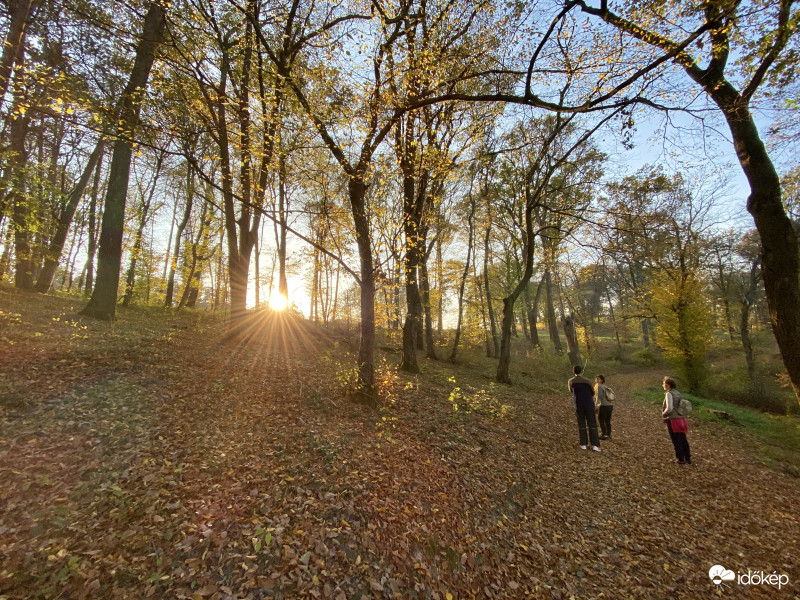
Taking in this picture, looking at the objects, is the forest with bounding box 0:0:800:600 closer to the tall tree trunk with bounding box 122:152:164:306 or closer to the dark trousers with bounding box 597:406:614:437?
the dark trousers with bounding box 597:406:614:437

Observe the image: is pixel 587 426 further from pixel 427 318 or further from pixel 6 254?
pixel 6 254

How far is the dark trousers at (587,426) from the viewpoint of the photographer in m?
7.85

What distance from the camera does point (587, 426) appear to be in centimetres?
801

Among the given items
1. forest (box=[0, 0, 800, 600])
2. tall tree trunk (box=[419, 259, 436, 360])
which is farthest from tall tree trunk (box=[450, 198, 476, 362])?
forest (box=[0, 0, 800, 600])

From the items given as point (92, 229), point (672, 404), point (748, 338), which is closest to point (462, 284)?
point (672, 404)

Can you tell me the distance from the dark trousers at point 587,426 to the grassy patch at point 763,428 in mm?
4187

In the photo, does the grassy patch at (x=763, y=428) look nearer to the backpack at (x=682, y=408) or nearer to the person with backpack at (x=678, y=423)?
the person with backpack at (x=678, y=423)

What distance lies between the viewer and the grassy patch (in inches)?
312

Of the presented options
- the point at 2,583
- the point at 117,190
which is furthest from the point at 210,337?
the point at 2,583

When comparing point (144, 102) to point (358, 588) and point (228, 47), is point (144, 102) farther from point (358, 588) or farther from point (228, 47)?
point (358, 588)

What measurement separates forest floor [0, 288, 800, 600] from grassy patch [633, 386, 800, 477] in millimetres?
470

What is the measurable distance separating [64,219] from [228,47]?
41.3ft

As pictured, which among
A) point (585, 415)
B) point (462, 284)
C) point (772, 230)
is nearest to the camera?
point (772, 230)

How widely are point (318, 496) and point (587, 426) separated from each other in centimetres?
714
